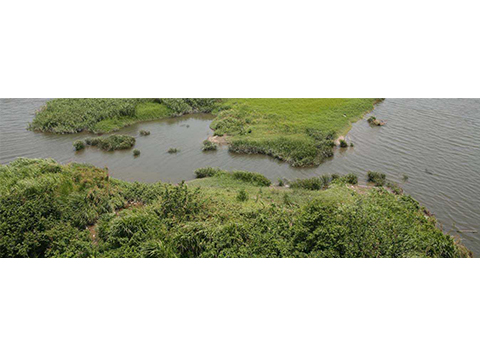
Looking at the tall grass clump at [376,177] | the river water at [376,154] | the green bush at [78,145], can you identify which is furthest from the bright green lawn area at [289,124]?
the green bush at [78,145]

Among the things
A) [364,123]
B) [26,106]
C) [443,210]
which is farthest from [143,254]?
[26,106]

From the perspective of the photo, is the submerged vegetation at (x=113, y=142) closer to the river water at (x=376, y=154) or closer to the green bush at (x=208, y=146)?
the river water at (x=376, y=154)

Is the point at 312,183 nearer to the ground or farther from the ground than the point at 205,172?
nearer to the ground

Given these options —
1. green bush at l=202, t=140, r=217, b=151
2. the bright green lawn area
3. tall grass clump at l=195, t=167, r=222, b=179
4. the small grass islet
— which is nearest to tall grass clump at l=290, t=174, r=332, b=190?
the bright green lawn area

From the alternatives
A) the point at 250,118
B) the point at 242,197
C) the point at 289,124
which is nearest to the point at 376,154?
the point at 289,124

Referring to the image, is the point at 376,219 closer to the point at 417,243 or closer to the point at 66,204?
the point at 417,243

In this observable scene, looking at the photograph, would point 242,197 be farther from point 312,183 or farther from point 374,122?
point 374,122
